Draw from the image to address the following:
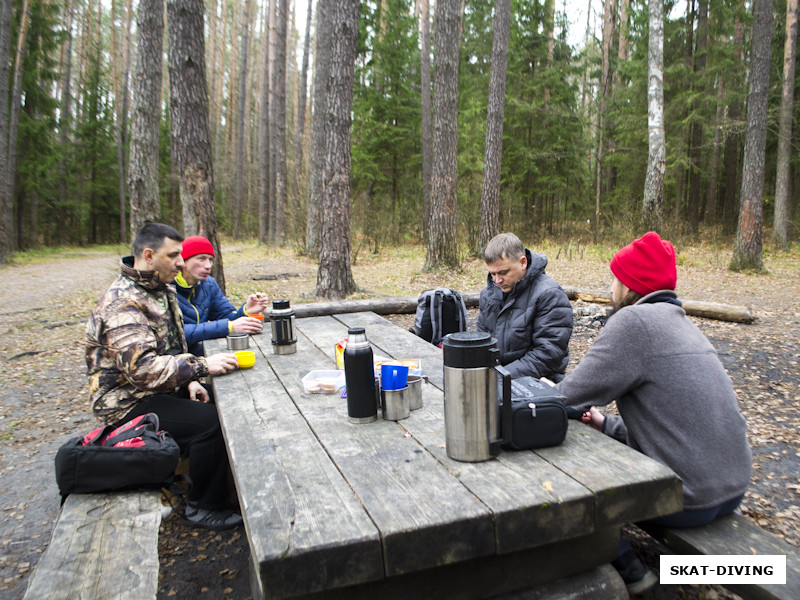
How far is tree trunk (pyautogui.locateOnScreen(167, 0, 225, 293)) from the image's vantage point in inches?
285

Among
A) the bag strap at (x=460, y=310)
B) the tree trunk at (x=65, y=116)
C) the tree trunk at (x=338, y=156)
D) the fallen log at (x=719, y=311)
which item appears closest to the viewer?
the bag strap at (x=460, y=310)

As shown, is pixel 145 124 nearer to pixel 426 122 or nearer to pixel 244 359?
pixel 244 359

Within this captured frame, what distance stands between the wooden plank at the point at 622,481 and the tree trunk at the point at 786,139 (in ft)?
50.5

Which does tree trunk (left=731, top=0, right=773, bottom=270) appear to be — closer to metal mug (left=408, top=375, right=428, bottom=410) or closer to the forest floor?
the forest floor

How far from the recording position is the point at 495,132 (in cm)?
1265

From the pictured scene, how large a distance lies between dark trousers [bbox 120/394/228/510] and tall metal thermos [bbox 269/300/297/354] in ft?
1.80

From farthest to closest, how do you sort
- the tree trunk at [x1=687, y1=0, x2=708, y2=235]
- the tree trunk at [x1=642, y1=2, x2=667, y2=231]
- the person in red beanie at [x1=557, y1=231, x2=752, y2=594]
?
the tree trunk at [x1=687, y1=0, x2=708, y2=235]
the tree trunk at [x1=642, y1=2, x2=667, y2=231]
the person in red beanie at [x1=557, y1=231, x2=752, y2=594]

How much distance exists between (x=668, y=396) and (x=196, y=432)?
86.6 inches

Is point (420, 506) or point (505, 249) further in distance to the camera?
point (505, 249)

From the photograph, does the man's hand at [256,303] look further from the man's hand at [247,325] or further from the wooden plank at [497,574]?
the wooden plank at [497,574]

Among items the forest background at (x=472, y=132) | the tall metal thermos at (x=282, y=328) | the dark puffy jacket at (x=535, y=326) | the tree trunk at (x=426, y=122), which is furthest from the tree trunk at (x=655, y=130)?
the tall metal thermos at (x=282, y=328)

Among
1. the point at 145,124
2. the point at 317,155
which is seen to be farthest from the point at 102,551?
the point at 317,155

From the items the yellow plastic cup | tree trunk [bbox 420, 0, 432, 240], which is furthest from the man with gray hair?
tree trunk [bbox 420, 0, 432, 240]

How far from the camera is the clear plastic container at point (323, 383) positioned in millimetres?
2578
